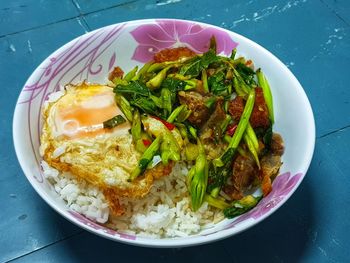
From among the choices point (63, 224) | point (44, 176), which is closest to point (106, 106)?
point (44, 176)

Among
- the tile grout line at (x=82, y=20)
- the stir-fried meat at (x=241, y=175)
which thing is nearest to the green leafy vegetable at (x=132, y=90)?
the stir-fried meat at (x=241, y=175)

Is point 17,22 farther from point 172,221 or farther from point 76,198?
point 172,221

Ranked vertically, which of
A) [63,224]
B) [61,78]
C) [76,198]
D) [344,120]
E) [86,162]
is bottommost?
[344,120]

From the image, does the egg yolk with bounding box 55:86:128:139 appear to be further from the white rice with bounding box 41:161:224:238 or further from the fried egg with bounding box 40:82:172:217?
the white rice with bounding box 41:161:224:238

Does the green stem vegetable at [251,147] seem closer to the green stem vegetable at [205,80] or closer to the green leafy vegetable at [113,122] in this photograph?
the green stem vegetable at [205,80]

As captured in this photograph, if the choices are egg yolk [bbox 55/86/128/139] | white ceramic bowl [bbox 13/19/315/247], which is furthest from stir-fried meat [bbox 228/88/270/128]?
egg yolk [bbox 55/86/128/139]

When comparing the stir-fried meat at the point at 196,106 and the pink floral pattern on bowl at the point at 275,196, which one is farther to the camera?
the stir-fried meat at the point at 196,106

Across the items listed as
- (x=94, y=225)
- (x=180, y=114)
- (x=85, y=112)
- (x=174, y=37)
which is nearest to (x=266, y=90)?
(x=180, y=114)
